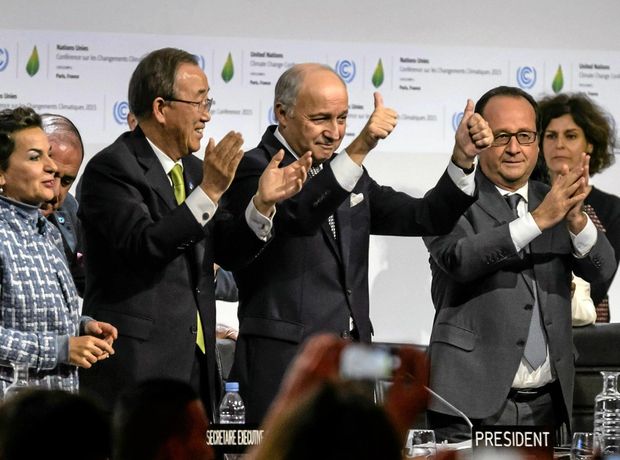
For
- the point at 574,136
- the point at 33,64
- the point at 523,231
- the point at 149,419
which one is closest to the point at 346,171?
the point at 523,231

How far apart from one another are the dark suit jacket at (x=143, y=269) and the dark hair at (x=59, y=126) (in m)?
1.66

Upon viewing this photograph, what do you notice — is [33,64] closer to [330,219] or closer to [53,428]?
[330,219]

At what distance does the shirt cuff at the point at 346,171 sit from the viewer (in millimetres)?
3227

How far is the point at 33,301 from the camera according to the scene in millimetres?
2969

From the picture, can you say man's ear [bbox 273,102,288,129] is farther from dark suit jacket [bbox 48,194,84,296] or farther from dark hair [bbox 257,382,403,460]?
dark hair [bbox 257,382,403,460]

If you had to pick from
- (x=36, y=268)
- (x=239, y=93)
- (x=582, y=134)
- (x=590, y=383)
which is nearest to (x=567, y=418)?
(x=590, y=383)

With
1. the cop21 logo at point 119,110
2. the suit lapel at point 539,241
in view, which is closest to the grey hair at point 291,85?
the suit lapel at point 539,241

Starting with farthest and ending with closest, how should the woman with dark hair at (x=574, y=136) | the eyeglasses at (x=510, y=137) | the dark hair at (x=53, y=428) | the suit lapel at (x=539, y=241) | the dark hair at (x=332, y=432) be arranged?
1. the woman with dark hair at (x=574, y=136)
2. the eyeglasses at (x=510, y=137)
3. the suit lapel at (x=539, y=241)
4. the dark hair at (x=53, y=428)
5. the dark hair at (x=332, y=432)

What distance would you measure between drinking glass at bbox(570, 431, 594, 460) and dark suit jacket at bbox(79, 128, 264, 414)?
1025mm

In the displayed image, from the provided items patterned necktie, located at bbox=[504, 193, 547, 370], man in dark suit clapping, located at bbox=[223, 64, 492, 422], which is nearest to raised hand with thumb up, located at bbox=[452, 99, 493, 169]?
man in dark suit clapping, located at bbox=[223, 64, 492, 422]

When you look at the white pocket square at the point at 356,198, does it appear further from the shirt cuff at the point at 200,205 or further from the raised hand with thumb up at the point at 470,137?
the shirt cuff at the point at 200,205

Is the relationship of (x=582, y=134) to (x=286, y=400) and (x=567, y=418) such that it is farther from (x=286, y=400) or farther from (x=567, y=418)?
(x=286, y=400)

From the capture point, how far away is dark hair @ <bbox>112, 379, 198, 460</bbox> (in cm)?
108

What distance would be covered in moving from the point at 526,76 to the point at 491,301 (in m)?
2.20
